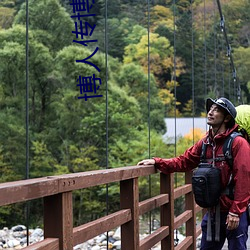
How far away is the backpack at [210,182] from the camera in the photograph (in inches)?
78.7

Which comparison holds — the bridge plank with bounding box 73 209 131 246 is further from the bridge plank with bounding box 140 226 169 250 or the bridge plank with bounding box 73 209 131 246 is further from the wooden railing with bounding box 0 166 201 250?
the bridge plank with bounding box 140 226 169 250

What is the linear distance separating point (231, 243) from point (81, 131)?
14.3 meters

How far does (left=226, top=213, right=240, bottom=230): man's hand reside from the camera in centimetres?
200

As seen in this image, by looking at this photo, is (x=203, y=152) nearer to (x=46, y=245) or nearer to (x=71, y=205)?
(x=71, y=205)

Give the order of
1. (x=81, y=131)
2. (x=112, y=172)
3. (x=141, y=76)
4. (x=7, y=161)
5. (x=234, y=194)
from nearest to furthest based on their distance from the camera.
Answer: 1. (x=112, y=172)
2. (x=234, y=194)
3. (x=7, y=161)
4. (x=81, y=131)
5. (x=141, y=76)

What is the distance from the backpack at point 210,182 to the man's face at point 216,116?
67 millimetres

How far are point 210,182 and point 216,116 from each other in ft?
0.73

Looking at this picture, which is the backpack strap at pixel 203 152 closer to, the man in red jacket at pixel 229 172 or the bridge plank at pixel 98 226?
the man in red jacket at pixel 229 172

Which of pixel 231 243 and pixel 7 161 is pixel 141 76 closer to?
pixel 7 161

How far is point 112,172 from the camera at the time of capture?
1.84 metres

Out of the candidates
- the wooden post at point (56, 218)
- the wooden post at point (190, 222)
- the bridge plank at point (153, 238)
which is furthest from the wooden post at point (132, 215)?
the wooden post at point (190, 222)

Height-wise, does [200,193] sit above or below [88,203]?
above

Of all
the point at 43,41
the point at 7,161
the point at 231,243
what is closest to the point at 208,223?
the point at 231,243

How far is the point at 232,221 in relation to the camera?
6.56 ft
